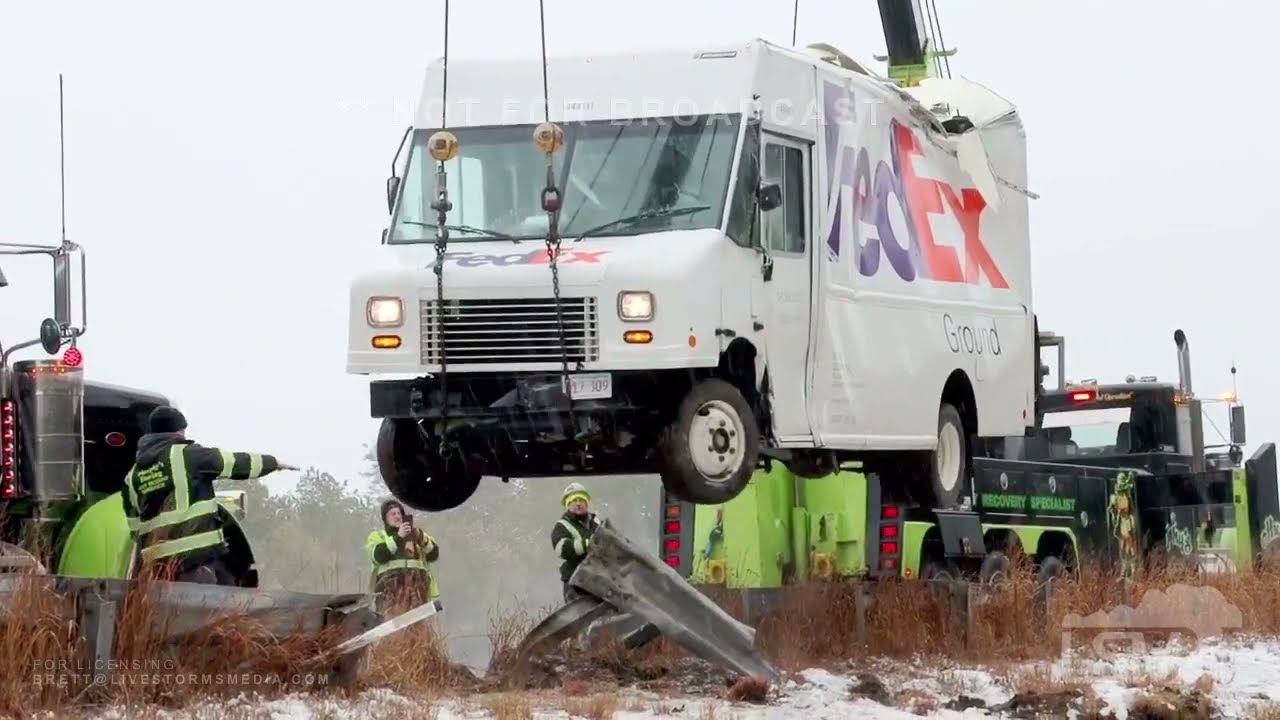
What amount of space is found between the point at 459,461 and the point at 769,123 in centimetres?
275

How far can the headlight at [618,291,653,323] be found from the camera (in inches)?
486

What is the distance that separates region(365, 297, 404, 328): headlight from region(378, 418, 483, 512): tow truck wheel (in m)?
0.94

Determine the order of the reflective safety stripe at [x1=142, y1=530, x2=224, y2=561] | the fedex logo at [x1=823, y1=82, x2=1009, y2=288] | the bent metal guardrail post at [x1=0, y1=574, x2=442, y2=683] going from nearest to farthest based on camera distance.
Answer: the bent metal guardrail post at [x1=0, y1=574, x2=442, y2=683] < the reflective safety stripe at [x1=142, y1=530, x2=224, y2=561] < the fedex logo at [x1=823, y1=82, x2=1009, y2=288]

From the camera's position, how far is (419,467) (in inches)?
543

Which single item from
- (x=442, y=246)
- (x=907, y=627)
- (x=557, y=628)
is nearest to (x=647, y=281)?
(x=442, y=246)

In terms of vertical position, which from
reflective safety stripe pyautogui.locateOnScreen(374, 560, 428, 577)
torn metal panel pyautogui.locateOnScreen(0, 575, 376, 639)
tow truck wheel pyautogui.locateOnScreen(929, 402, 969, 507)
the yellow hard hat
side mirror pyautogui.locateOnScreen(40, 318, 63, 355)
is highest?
side mirror pyautogui.locateOnScreen(40, 318, 63, 355)

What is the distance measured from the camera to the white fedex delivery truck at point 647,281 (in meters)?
12.5

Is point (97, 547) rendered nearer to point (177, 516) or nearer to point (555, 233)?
point (177, 516)

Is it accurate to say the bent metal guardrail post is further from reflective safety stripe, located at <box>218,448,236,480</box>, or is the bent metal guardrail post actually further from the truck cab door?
the truck cab door

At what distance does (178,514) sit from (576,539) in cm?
470

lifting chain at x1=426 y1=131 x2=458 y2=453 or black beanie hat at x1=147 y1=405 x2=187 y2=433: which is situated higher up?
lifting chain at x1=426 y1=131 x2=458 y2=453

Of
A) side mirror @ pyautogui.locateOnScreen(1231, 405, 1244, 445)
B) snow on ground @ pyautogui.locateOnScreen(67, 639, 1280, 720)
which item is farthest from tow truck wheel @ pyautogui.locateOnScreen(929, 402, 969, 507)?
side mirror @ pyautogui.locateOnScreen(1231, 405, 1244, 445)

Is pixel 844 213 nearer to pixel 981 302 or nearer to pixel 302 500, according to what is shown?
pixel 981 302

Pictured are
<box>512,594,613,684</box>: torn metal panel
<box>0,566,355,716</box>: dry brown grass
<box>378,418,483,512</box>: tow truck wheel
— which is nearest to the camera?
<box>0,566,355,716</box>: dry brown grass
